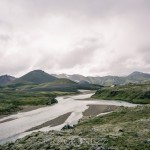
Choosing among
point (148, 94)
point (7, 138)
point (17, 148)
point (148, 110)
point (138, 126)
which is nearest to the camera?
point (17, 148)

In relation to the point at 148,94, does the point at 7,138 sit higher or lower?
lower

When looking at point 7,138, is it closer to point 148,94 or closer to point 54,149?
point 54,149

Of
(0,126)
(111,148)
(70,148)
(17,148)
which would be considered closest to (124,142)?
(111,148)

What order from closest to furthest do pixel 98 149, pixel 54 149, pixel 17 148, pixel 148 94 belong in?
pixel 98 149 → pixel 54 149 → pixel 17 148 → pixel 148 94

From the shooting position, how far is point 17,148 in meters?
63.5

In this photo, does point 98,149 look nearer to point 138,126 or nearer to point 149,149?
point 149,149

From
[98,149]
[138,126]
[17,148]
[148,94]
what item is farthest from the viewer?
[148,94]

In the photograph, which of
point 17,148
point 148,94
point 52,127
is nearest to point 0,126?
point 52,127

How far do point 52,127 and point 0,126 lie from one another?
2730 cm

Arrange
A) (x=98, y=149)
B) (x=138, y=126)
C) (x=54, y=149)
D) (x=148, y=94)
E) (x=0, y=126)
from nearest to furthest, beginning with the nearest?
(x=98, y=149) → (x=54, y=149) → (x=138, y=126) → (x=0, y=126) → (x=148, y=94)

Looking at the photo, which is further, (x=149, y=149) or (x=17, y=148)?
(x=17, y=148)

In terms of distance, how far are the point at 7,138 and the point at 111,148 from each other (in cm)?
4442

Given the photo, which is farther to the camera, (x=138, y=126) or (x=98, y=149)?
(x=138, y=126)

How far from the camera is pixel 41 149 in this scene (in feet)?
192
